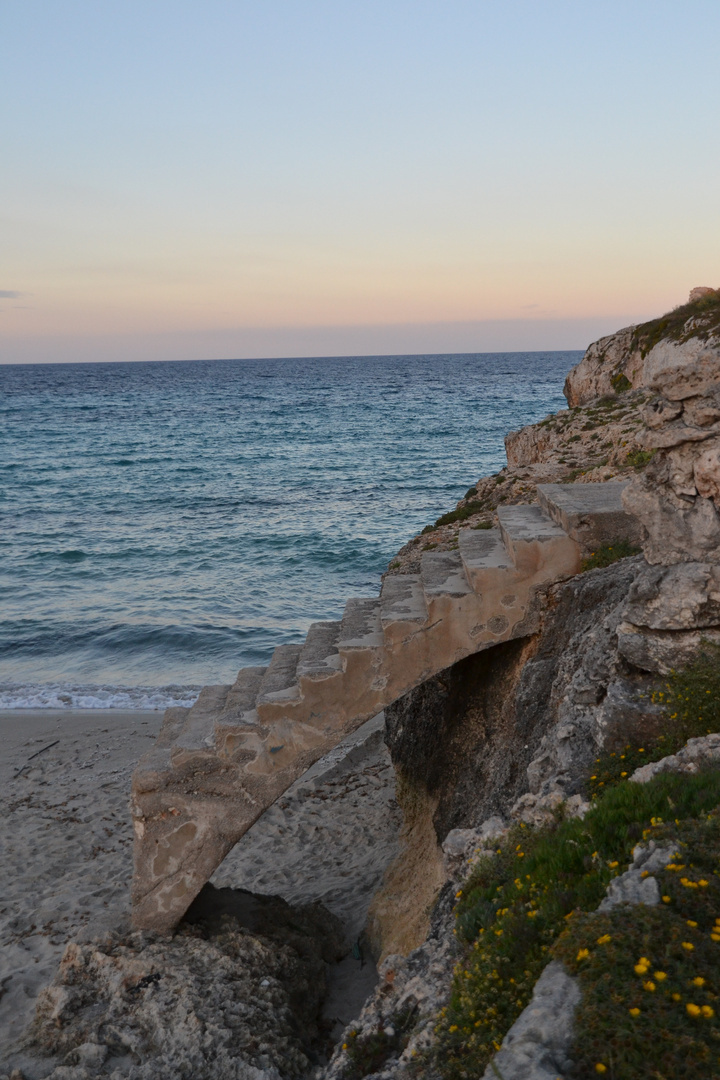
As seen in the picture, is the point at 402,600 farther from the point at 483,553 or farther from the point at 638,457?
the point at 638,457

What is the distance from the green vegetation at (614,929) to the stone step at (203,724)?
2.68 meters

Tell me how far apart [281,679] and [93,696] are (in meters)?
8.90

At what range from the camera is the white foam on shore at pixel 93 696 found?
13906 millimetres

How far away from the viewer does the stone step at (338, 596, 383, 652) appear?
6.13m

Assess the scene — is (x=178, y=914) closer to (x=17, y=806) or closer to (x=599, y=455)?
(x=17, y=806)

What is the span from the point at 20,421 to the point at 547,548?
6193cm

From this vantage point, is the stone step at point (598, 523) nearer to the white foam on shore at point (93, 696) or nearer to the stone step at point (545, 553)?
the stone step at point (545, 553)

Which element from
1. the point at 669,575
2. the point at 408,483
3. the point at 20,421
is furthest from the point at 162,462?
the point at 669,575

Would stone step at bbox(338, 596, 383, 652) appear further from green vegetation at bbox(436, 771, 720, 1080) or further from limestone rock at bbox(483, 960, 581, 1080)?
limestone rock at bbox(483, 960, 581, 1080)

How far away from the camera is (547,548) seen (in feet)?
20.6

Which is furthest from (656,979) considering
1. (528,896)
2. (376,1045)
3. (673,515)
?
(673,515)

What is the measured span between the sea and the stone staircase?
8.06 m

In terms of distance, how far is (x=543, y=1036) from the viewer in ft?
8.85

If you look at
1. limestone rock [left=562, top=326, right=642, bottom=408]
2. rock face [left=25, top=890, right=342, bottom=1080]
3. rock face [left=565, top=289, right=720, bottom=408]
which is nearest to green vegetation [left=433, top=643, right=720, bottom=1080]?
rock face [left=25, top=890, right=342, bottom=1080]
